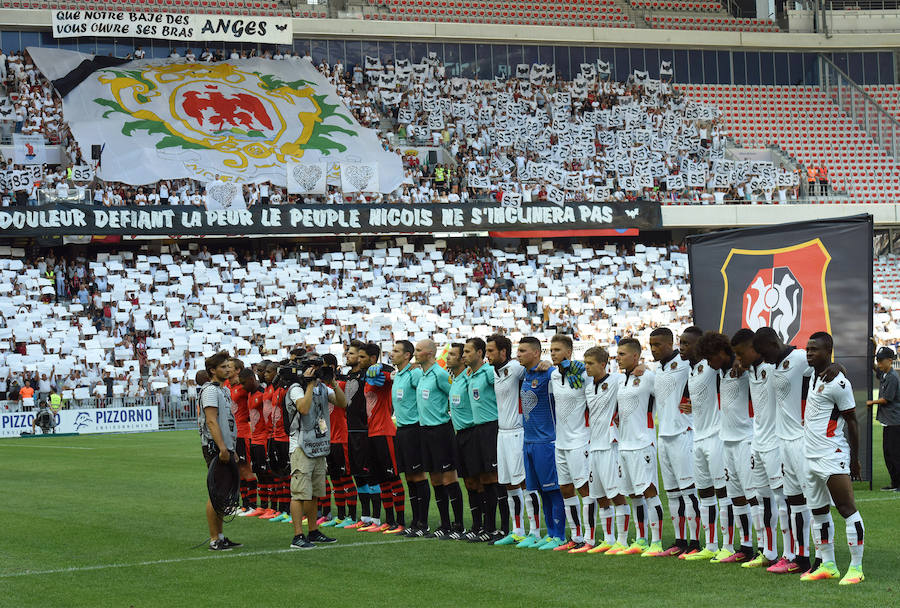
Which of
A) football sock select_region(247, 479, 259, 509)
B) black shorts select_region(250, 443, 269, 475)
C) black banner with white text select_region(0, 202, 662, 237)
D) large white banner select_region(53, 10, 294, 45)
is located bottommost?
football sock select_region(247, 479, 259, 509)

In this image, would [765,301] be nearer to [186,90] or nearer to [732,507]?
[732,507]

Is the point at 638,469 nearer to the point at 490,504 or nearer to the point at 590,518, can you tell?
the point at 590,518

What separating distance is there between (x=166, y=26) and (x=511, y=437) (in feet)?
136

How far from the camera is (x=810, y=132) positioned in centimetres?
5528

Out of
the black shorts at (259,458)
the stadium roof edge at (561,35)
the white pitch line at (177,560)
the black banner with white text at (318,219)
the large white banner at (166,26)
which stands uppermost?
the stadium roof edge at (561,35)

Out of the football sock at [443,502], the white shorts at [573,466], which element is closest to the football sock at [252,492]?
the football sock at [443,502]

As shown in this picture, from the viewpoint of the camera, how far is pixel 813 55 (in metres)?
57.6

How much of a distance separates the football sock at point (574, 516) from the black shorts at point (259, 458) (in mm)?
5494

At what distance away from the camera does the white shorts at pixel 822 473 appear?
30.7 ft

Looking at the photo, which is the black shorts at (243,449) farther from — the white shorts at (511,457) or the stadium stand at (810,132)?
the stadium stand at (810,132)

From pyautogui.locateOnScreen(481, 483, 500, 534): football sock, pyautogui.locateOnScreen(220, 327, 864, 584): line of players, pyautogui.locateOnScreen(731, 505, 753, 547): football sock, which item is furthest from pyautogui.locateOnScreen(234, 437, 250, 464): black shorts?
pyautogui.locateOnScreen(731, 505, 753, 547): football sock

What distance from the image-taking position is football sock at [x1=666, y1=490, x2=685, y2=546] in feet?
36.3

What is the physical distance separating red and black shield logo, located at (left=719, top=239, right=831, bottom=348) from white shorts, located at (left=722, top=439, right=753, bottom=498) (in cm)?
503

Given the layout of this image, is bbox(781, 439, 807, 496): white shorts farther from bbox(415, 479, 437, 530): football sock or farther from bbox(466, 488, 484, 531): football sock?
bbox(415, 479, 437, 530): football sock
